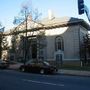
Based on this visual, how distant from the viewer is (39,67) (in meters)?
31.0

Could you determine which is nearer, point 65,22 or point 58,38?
point 65,22

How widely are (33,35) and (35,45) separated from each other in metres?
2.98

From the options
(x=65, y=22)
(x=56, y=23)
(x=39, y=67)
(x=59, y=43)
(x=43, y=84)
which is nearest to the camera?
(x=43, y=84)

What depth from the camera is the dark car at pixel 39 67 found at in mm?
30359

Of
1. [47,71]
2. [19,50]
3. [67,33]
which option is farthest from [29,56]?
[47,71]

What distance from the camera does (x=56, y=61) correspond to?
165 feet

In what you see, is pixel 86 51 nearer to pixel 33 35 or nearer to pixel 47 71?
pixel 33 35

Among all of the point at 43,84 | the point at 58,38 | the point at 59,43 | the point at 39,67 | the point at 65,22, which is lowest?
the point at 43,84

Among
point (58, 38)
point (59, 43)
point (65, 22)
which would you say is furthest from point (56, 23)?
point (59, 43)

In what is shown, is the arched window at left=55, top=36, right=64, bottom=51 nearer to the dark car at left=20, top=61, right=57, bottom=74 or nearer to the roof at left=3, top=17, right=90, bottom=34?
the roof at left=3, top=17, right=90, bottom=34

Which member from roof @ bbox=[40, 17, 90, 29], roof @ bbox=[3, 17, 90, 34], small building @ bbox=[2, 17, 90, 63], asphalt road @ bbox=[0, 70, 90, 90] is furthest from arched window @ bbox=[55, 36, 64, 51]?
asphalt road @ bbox=[0, 70, 90, 90]

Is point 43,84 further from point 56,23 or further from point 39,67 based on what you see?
point 56,23

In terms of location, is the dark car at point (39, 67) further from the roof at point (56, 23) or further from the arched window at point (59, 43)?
the arched window at point (59, 43)

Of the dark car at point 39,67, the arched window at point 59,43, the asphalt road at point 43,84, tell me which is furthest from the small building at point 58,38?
the asphalt road at point 43,84
